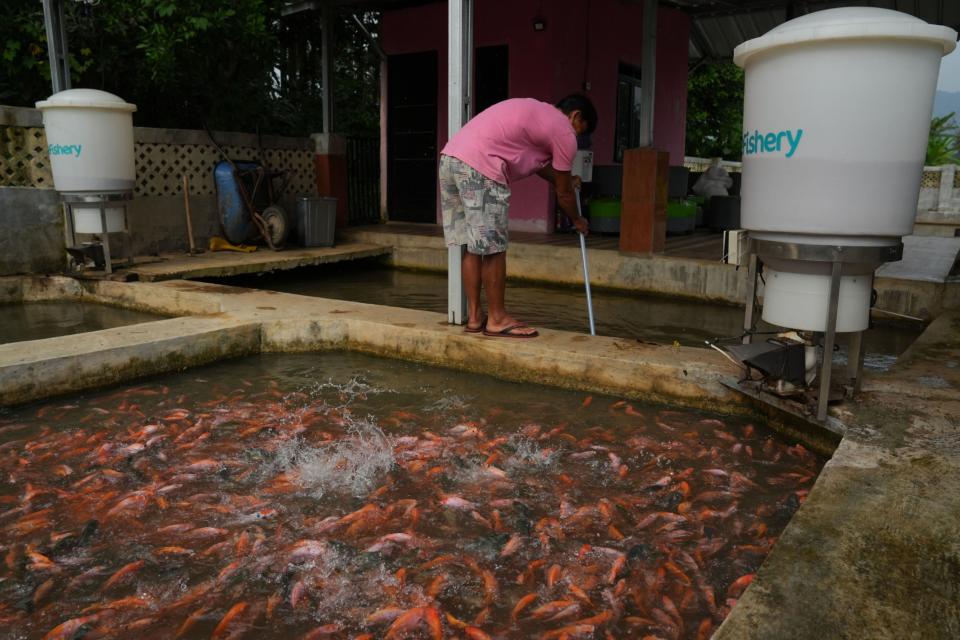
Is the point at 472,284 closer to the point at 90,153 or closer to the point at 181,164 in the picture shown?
the point at 90,153

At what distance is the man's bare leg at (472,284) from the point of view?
494cm

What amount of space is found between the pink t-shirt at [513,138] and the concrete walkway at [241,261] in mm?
4365

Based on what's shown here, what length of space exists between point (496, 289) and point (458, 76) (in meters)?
1.51

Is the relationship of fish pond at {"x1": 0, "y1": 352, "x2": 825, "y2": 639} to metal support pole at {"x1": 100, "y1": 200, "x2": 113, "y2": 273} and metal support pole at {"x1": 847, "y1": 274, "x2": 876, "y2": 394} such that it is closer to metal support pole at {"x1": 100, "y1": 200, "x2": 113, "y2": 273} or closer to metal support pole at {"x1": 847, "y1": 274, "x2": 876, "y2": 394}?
metal support pole at {"x1": 847, "y1": 274, "x2": 876, "y2": 394}

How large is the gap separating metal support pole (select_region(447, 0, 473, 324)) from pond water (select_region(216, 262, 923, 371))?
65.3 inches

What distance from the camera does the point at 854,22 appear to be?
2838mm

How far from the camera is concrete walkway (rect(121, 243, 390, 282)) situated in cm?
771

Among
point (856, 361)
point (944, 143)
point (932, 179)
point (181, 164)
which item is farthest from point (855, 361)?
point (944, 143)

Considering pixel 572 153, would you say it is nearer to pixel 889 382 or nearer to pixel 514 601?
pixel 889 382

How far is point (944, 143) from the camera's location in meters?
21.8

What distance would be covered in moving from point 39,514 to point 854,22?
3794 millimetres

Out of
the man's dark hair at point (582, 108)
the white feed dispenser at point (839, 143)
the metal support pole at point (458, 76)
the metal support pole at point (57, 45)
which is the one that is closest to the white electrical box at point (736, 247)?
the white feed dispenser at point (839, 143)

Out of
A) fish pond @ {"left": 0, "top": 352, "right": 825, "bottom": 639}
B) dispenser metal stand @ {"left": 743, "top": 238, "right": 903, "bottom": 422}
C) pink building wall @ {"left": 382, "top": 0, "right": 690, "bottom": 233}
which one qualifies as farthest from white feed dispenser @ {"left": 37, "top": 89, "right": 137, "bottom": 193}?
dispenser metal stand @ {"left": 743, "top": 238, "right": 903, "bottom": 422}

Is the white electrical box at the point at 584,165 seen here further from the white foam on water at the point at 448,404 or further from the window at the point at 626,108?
the white foam on water at the point at 448,404
